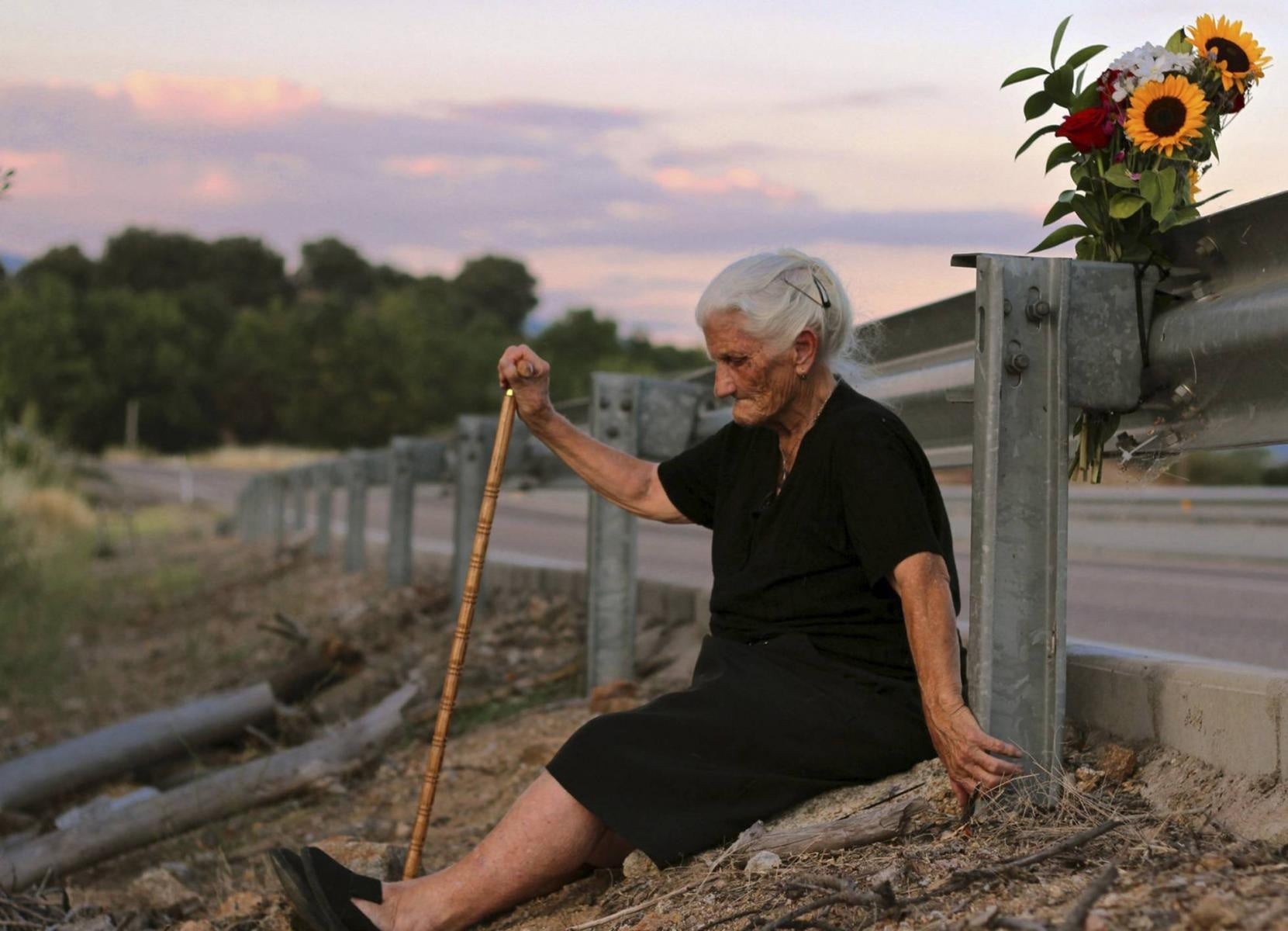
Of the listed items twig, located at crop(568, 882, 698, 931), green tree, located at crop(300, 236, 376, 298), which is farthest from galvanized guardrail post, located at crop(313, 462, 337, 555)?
green tree, located at crop(300, 236, 376, 298)

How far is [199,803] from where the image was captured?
5324 mm

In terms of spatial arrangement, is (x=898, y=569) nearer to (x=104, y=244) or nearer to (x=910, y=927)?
(x=910, y=927)

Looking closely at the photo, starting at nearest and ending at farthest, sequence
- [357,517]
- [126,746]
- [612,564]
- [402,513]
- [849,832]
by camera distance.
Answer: [849,832]
[612,564]
[126,746]
[402,513]
[357,517]

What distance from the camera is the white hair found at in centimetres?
376

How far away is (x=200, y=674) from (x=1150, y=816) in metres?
7.24

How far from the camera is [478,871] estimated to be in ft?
12.1

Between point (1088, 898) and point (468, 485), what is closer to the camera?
point (1088, 898)

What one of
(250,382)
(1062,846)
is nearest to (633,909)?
(1062,846)

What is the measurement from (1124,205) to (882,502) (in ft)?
2.73

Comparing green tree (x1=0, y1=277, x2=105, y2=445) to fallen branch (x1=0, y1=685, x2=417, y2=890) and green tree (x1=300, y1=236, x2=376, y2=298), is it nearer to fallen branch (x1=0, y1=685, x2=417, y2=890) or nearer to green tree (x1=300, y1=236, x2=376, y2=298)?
fallen branch (x1=0, y1=685, x2=417, y2=890)

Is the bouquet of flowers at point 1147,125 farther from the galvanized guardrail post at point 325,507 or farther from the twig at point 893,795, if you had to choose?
the galvanized guardrail post at point 325,507

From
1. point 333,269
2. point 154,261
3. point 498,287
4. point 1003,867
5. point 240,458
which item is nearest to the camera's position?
point 1003,867

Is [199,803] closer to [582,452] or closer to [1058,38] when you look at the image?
[582,452]

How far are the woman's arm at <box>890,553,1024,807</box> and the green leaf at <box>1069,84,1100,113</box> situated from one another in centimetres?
106
